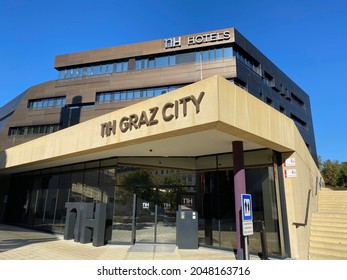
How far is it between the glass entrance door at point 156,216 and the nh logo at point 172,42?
2584cm

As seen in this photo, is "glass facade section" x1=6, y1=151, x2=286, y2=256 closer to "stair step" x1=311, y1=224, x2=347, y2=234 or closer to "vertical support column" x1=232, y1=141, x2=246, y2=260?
"vertical support column" x1=232, y1=141, x2=246, y2=260

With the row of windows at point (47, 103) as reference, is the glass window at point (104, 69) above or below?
above

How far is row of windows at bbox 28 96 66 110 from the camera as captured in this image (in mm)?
39312

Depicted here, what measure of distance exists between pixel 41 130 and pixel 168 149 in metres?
34.1

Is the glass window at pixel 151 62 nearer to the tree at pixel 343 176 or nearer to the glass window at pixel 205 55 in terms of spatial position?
the glass window at pixel 205 55

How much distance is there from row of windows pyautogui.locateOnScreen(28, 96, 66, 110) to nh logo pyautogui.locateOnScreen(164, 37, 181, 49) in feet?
55.6

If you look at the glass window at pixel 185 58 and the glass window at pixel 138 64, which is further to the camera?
the glass window at pixel 138 64

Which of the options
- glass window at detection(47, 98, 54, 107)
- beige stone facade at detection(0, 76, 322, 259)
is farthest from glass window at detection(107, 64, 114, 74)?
beige stone facade at detection(0, 76, 322, 259)

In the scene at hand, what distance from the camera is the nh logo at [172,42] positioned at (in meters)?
34.0

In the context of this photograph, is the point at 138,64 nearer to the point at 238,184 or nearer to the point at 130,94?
the point at 130,94

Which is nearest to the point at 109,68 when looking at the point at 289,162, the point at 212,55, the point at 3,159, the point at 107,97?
the point at 107,97

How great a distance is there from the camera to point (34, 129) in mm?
39531

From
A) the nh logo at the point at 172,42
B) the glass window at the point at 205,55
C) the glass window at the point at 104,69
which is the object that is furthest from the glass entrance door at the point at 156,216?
the glass window at the point at 104,69
